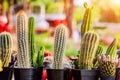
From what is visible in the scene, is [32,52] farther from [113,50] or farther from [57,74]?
[113,50]

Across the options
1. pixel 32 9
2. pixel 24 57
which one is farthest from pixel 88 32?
pixel 32 9

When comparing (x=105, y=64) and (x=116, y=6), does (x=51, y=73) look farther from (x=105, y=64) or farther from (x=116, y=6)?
(x=116, y=6)

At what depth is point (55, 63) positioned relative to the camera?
172 centimetres

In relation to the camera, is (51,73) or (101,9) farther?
(101,9)

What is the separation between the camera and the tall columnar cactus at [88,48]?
1.69m

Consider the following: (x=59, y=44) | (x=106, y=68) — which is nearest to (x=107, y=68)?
(x=106, y=68)

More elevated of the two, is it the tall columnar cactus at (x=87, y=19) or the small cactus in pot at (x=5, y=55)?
the tall columnar cactus at (x=87, y=19)

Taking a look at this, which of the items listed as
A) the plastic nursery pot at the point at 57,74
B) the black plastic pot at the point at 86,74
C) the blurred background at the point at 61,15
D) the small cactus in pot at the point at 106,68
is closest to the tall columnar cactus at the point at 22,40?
the plastic nursery pot at the point at 57,74

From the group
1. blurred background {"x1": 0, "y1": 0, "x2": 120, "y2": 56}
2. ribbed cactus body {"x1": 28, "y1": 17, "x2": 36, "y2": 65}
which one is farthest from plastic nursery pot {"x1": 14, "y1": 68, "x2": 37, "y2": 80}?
blurred background {"x1": 0, "y1": 0, "x2": 120, "y2": 56}

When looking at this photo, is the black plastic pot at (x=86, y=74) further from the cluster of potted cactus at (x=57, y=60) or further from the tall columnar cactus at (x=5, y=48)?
the tall columnar cactus at (x=5, y=48)

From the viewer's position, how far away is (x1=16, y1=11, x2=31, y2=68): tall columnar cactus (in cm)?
169

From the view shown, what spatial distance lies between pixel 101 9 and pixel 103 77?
13.7ft

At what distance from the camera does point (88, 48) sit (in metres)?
Answer: 1.70

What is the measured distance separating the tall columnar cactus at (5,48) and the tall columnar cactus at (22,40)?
71 millimetres
